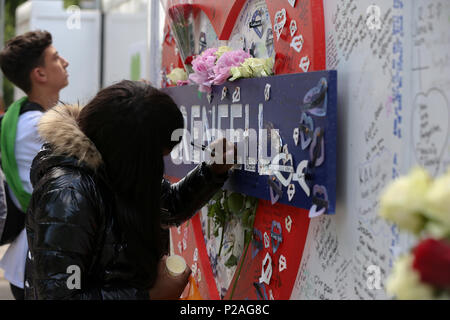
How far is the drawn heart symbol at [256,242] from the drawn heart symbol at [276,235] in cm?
13

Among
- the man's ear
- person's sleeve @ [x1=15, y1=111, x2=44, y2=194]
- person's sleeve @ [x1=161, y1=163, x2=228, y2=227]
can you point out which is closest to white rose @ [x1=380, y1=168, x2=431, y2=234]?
person's sleeve @ [x1=161, y1=163, x2=228, y2=227]

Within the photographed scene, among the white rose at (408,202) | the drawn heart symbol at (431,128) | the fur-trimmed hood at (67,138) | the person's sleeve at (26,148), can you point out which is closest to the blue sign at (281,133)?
the drawn heart symbol at (431,128)

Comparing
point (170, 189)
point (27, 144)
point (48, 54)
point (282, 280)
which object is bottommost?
point (282, 280)

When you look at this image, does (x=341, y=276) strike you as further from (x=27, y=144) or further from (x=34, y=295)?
(x=27, y=144)

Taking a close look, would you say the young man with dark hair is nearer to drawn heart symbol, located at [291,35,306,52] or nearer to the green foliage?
the green foliage

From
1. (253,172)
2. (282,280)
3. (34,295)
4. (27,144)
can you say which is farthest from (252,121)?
(27,144)

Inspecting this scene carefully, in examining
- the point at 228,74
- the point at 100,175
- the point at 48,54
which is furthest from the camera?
the point at 48,54

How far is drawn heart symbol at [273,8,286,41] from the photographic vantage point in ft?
8.46

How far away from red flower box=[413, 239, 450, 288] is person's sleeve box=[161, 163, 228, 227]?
1.80 metres

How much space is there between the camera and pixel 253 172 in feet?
8.89

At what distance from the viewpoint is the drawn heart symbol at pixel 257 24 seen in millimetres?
2852

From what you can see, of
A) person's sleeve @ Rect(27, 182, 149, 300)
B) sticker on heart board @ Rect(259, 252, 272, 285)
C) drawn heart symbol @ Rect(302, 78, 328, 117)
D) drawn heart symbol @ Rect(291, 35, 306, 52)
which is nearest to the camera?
person's sleeve @ Rect(27, 182, 149, 300)

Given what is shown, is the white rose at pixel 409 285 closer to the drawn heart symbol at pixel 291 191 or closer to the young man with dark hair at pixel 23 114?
→ the drawn heart symbol at pixel 291 191

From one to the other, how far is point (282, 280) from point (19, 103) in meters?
1.94
